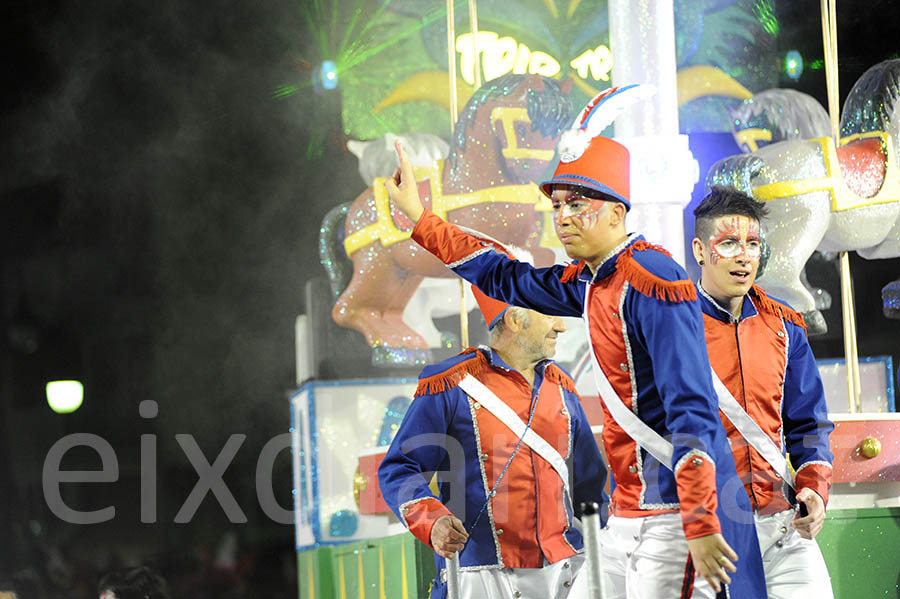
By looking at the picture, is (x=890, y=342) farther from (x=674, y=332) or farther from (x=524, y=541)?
(x=674, y=332)

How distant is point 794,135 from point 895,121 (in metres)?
0.51

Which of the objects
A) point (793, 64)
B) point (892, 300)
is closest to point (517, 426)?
point (892, 300)

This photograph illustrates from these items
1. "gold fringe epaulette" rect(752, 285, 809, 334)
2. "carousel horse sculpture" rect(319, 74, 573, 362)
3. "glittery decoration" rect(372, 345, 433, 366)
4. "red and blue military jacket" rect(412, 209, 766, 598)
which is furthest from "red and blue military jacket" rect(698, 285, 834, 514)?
"glittery decoration" rect(372, 345, 433, 366)

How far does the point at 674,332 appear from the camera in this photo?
225 cm

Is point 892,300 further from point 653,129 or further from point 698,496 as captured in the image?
point 698,496

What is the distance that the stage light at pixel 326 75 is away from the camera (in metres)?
7.19

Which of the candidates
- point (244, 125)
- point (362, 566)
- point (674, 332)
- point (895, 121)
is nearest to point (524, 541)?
point (674, 332)

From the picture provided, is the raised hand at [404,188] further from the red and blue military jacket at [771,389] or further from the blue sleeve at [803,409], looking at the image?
the blue sleeve at [803,409]

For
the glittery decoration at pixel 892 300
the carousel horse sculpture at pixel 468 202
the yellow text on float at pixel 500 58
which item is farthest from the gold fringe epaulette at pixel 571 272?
the yellow text on float at pixel 500 58

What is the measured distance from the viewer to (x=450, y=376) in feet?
11.1

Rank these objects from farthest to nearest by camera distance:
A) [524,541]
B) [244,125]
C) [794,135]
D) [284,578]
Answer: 1. [284,578]
2. [244,125]
3. [794,135]
4. [524,541]

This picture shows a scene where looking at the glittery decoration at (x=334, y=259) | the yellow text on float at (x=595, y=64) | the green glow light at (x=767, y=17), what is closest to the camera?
the glittery decoration at (x=334, y=259)

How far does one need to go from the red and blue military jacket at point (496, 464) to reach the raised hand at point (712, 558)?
1.11m

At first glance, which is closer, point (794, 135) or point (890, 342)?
point (794, 135)
